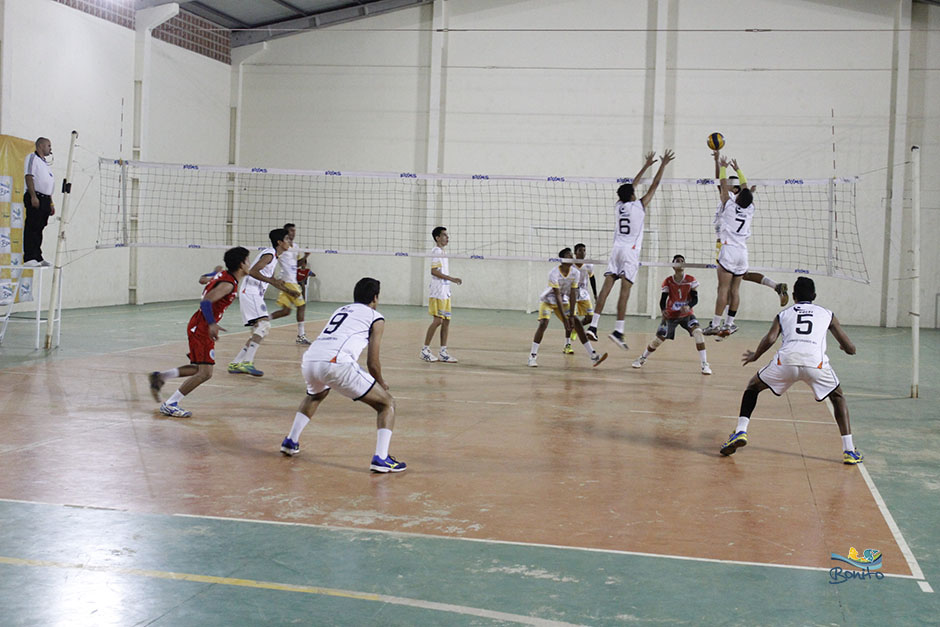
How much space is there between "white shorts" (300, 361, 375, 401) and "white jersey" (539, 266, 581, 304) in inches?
267

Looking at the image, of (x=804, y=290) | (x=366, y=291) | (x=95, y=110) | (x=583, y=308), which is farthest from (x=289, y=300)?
(x=95, y=110)

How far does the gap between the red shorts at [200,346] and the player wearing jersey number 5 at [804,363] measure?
467 centimetres

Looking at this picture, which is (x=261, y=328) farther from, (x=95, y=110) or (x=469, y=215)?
(x=469, y=215)

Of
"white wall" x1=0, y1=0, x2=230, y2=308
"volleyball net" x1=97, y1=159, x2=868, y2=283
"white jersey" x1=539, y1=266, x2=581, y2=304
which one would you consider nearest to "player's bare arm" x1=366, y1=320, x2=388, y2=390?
"white jersey" x1=539, y1=266, x2=581, y2=304

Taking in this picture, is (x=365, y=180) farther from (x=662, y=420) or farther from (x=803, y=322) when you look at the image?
(x=803, y=322)

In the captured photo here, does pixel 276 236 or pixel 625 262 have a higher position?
pixel 276 236

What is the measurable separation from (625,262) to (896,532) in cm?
602

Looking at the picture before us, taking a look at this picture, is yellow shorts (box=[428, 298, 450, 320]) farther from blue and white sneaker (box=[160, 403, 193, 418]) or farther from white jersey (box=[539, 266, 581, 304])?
blue and white sneaker (box=[160, 403, 193, 418])

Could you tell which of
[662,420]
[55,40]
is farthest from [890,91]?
[55,40]

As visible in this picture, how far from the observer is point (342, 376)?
632 centimetres

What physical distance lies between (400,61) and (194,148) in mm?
6007

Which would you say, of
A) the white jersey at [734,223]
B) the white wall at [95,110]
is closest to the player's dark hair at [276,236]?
the white jersey at [734,223]

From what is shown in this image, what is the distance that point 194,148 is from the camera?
2348cm

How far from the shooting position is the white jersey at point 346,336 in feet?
20.8
